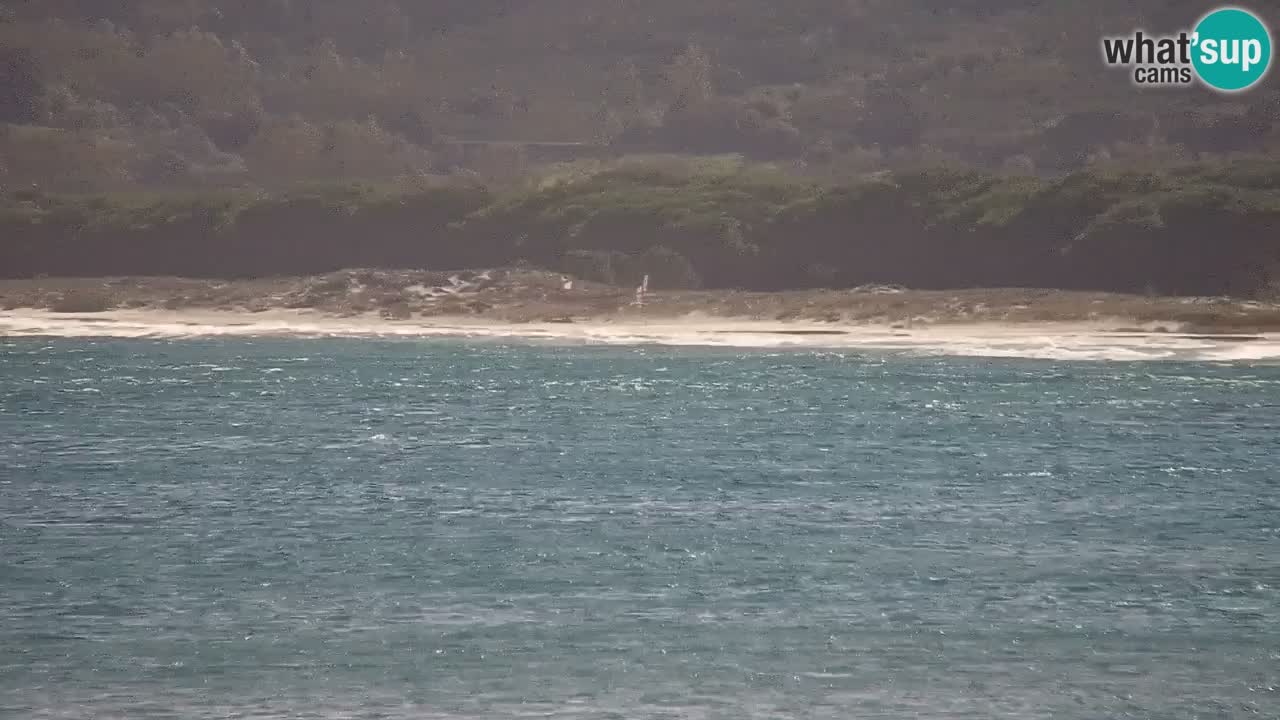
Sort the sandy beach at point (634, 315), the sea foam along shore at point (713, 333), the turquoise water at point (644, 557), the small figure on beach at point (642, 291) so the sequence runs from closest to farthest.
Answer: the turquoise water at point (644, 557) < the sea foam along shore at point (713, 333) < the sandy beach at point (634, 315) < the small figure on beach at point (642, 291)

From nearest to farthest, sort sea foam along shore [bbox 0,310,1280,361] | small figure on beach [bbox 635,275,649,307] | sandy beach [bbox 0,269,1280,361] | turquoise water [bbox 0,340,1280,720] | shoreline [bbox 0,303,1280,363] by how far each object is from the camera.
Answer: turquoise water [bbox 0,340,1280,720], sea foam along shore [bbox 0,310,1280,361], shoreline [bbox 0,303,1280,363], sandy beach [bbox 0,269,1280,361], small figure on beach [bbox 635,275,649,307]

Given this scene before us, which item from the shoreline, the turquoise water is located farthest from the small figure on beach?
the turquoise water

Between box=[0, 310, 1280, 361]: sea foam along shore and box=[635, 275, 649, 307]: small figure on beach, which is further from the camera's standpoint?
box=[635, 275, 649, 307]: small figure on beach

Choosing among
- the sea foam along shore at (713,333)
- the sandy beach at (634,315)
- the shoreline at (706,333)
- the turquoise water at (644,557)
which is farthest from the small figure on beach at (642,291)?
the turquoise water at (644,557)

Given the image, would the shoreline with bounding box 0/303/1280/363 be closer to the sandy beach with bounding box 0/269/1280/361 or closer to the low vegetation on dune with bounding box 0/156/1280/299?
the sandy beach with bounding box 0/269/1280/361

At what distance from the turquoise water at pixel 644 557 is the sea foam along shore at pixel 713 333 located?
13767 mm

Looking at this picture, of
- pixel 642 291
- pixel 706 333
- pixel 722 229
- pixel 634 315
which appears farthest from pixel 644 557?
pixel 722 229

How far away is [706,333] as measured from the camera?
80.7 meters

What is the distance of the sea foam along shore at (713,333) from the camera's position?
70.6m

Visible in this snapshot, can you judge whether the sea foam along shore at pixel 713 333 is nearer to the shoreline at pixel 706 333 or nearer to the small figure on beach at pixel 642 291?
the shoreline at pixel 706 333

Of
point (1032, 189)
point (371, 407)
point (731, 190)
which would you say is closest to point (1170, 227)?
point (1032, 189)

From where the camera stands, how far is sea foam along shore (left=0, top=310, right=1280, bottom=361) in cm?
7056

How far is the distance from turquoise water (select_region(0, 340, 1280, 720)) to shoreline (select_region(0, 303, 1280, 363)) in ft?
45.9

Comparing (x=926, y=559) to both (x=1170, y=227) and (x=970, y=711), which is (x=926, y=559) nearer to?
(x=970, y=711)
